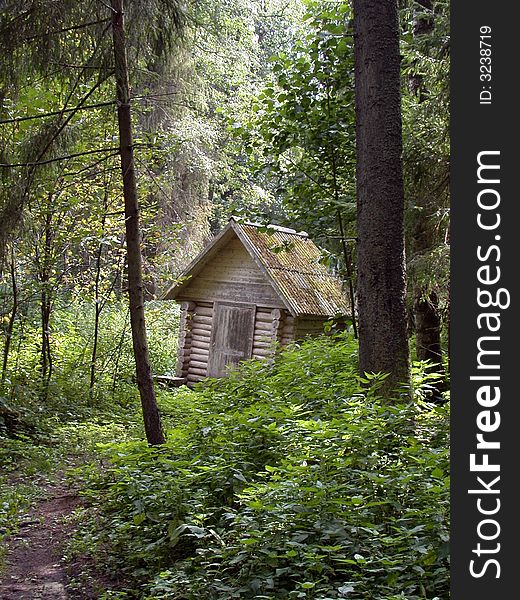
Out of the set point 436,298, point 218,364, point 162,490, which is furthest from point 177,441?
point 218,364

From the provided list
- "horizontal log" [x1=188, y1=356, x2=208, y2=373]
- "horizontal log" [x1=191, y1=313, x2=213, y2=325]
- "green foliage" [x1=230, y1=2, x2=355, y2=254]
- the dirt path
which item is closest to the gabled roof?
"horizontal log" [x1=191, y1=313, x2=213, y2=325]

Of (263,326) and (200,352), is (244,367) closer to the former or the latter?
(263,326)

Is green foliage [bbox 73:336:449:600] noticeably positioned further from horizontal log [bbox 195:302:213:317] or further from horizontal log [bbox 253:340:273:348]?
horizontal log [bbox 195:302:213:317]

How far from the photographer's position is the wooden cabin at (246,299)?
1784 cm

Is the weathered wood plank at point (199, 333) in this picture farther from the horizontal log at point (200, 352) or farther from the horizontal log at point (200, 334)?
the horizontal log at point (200, 352)

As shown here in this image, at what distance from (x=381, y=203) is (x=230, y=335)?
40.7 feet

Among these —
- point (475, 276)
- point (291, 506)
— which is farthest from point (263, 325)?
point (475, 276)

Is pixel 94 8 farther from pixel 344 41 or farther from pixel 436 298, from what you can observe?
pixel 436 298

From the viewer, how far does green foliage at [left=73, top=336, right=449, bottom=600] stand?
14.1ft

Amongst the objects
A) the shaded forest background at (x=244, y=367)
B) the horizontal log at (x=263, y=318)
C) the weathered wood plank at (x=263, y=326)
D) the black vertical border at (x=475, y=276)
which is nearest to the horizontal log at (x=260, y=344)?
the weathered wood plank at (x=263, y=326)

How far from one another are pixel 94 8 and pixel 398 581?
6.98 m

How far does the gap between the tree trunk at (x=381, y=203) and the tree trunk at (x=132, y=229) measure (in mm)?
2749

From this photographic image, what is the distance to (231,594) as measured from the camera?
14.8ft

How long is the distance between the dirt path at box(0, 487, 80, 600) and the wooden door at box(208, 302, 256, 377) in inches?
409
